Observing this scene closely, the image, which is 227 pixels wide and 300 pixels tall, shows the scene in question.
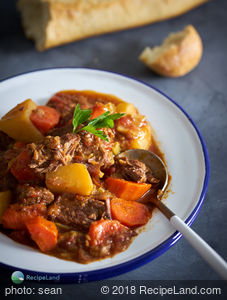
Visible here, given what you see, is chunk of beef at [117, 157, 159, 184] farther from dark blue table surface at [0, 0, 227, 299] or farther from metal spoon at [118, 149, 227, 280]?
dark blue table surface at [0, 0, 227, 299]

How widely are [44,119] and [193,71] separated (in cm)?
281

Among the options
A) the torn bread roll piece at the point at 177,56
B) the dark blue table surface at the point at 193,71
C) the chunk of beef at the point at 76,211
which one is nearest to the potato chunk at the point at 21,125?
the chunk of beef at the point at 76,211

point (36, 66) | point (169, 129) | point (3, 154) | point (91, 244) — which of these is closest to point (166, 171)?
point (169, 129)

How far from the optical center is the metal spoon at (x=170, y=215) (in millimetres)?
2818

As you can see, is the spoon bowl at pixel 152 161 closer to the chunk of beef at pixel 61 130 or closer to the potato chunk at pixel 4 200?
the chunk of beef at pixel 61 130

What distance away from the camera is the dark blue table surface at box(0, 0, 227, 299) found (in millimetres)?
4266

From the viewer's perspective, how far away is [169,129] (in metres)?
4.34

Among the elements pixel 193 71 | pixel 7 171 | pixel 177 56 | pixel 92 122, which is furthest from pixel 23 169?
pixel 193 71

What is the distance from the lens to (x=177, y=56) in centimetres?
534

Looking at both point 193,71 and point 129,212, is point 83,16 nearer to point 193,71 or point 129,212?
point 193,71

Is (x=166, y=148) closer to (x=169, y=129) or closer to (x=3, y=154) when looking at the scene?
(x=169, y=129)

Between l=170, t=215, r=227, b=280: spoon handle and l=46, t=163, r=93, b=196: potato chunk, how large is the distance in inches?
33.9

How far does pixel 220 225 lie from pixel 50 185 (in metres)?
1.86

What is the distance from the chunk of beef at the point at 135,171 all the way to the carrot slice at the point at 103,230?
536 millimetres
